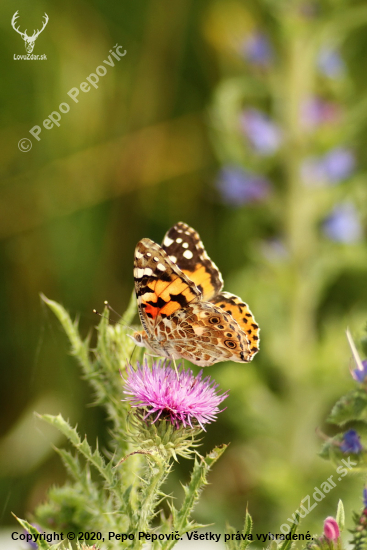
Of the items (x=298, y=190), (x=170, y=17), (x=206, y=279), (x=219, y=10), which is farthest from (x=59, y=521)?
(x=219, y=10)

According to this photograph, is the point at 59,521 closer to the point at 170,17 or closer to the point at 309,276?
the point at 309,276

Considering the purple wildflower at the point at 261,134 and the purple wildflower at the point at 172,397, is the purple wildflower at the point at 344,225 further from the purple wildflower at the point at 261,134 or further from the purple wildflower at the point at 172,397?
the purple wildflower at the point at 172,397

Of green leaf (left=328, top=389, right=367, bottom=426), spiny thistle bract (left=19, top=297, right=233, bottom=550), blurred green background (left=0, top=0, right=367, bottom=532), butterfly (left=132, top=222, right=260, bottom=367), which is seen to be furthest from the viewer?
blurred green background (left=0, top=0, right=367, bottom=532)

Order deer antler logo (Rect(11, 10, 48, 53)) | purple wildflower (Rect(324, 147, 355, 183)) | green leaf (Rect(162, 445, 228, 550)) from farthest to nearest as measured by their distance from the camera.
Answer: deer antler logo (Rect(11, 10, 48, 53))
purple wildflower (Rect(324, 147, 355, 183))
green leaf (Rect(162, 445, 228, 550))

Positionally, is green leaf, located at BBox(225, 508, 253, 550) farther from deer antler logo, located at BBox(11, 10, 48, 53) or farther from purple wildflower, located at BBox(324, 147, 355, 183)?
deer antler logo, located at BBox(11, 10, 48, 53)

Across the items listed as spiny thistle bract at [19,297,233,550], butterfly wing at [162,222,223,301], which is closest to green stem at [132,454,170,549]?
spiny thistle bract at [19,297,233,550]
